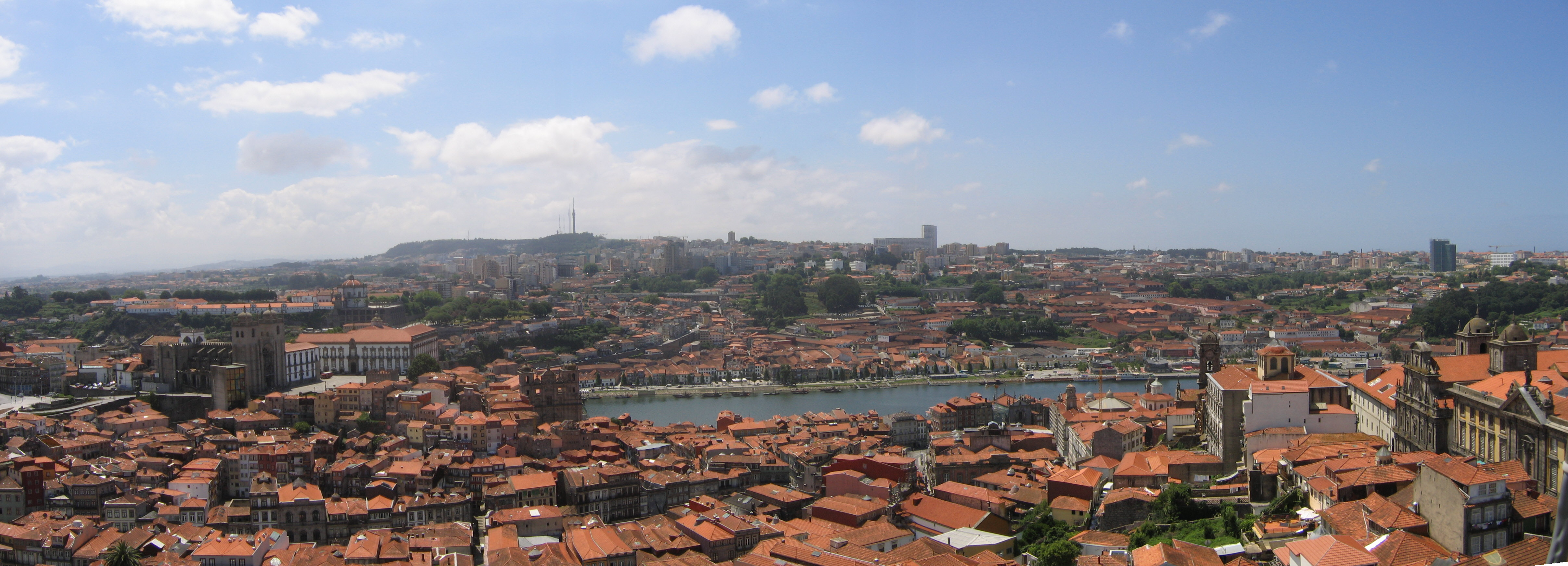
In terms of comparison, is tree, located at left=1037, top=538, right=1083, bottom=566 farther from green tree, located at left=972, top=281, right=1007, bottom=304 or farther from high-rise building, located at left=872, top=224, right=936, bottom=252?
high-rise building, located at left=872, top=224, right=936, bottom=252

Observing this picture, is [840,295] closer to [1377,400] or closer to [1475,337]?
[1475,337]

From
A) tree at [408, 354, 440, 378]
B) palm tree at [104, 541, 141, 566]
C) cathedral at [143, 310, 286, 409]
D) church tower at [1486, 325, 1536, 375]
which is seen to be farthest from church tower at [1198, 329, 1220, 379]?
cathedral at [143, 310, 286, 409]

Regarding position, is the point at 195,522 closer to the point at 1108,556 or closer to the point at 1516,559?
the point at 1108,556

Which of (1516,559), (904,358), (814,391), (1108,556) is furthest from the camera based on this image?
(904,358)

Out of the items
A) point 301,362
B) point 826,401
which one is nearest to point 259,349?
point 301,362

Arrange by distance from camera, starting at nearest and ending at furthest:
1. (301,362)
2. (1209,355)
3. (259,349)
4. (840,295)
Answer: (1209,355) < (259,349) < (301,362) < (840,295)

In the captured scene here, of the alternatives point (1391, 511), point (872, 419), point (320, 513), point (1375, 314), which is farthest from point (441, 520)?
point (1375, 314)
